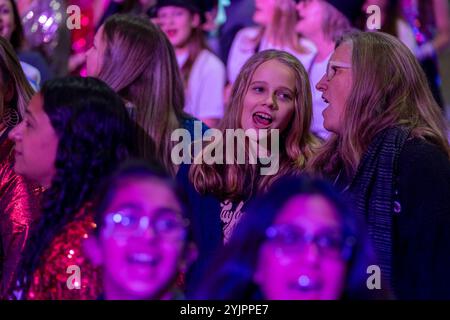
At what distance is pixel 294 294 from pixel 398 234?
781mm

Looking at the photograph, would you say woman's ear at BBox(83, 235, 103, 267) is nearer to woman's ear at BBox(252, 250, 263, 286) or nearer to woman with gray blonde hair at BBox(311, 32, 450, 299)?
woman's ear at BBox(252, 250, 263, 286)

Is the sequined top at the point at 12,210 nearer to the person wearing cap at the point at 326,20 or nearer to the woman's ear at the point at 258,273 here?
the woman's ear at the point at 258,273

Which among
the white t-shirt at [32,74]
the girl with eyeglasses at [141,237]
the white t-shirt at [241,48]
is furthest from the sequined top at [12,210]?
the white t-shirt at [241,48]

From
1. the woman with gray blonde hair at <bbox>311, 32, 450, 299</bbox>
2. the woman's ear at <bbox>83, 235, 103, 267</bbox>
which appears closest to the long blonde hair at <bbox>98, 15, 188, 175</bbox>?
the woman with gray blonde hair at <bbox>311, 32, 450, 299</bbox>

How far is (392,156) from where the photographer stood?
2949 millimetres

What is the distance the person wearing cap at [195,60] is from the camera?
14.4 feet

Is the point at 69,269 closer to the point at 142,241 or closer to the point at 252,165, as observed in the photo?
the point at 142,241

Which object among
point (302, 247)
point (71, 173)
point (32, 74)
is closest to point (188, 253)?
point (302, 247)

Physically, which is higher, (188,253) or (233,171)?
(233,171)

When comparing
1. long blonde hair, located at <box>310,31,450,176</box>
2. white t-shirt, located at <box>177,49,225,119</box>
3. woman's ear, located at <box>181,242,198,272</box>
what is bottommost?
woman's ear, located at <box>181,242,198,272</box>

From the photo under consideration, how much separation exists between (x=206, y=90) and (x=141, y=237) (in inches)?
85.5

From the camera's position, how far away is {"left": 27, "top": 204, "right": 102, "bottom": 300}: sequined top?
2.47m

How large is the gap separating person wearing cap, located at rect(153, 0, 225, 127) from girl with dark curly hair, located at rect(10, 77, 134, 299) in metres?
1.72

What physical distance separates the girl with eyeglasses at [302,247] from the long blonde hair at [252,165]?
3.06 ft
